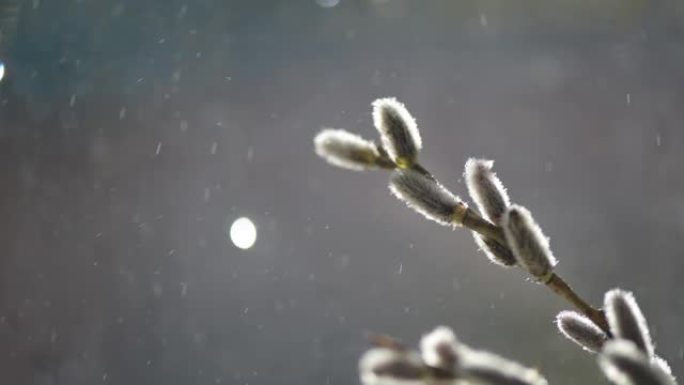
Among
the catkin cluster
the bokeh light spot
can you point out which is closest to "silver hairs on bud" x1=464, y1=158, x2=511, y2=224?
the catkin cluster

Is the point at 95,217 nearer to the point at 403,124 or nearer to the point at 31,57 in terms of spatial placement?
the point at 31,57

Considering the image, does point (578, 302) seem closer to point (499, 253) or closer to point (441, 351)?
point (499, 253)

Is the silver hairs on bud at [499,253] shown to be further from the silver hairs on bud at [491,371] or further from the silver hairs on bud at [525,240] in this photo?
the silver hairs on bud at [491,371]

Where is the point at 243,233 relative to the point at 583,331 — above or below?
below

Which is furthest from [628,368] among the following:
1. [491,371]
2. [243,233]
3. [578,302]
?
[243,233]

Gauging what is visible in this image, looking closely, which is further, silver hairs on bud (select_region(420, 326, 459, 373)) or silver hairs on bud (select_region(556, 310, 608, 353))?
silver hairs on bud (select_region(556, 310, 608, 353))

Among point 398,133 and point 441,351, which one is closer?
point 441,351

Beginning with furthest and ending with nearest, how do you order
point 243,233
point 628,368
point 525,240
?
point 243,233 → point 525,240 → point 628,368

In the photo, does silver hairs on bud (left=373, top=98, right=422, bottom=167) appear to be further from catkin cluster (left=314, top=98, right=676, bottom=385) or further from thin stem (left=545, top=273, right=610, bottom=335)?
thin stem (left=545, top=273, right=610, bottom=335)
